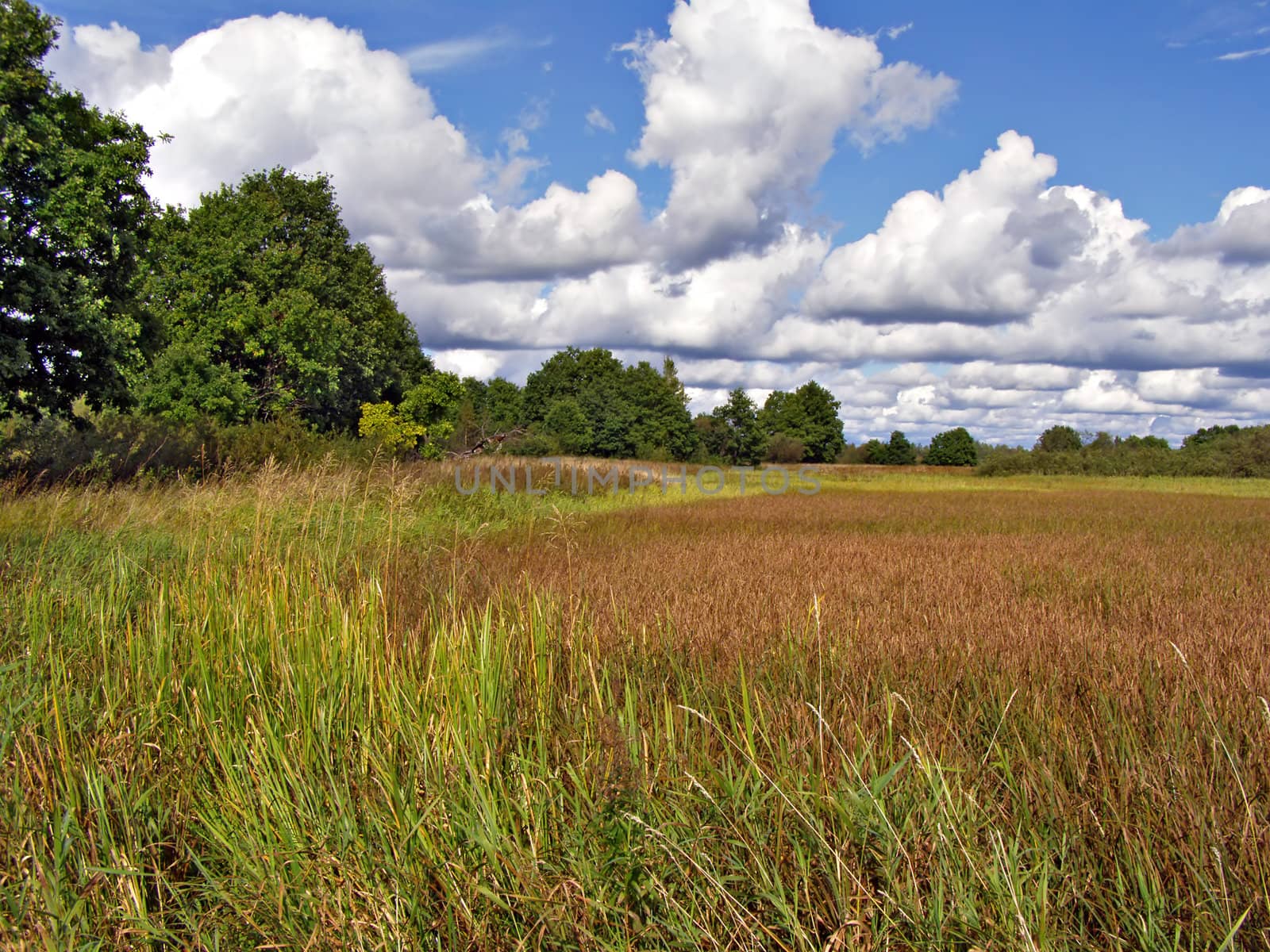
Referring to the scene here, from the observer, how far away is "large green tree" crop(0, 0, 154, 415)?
12891 millimetres

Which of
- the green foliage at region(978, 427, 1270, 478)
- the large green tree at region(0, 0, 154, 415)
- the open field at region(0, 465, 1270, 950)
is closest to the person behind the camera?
the open field at region(0, 465, 1270, 950)

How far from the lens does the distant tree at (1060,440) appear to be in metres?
68.2

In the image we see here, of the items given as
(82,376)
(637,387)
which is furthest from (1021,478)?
(82,376)

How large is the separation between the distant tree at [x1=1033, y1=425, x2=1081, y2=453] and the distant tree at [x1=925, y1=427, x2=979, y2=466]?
27970mm

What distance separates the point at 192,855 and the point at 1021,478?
178ft

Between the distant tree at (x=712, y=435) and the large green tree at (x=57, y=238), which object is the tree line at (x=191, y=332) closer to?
the large green tree at (x=57, y=238)

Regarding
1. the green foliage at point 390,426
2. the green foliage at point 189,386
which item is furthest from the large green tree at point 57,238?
the green foliage at point 390,426

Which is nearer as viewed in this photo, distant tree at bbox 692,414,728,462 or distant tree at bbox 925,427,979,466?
distant tree at bbox 692,414,728,462

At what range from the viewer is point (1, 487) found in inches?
386

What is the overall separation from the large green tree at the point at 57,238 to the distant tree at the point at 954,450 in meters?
96.0

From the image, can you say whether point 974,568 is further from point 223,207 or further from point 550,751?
point 223,207

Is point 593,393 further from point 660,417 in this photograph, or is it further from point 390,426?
point 390,426

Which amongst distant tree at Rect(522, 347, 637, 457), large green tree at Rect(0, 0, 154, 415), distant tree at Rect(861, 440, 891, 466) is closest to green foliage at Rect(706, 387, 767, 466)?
distant tree at Rect(522, 347, 637, 457)

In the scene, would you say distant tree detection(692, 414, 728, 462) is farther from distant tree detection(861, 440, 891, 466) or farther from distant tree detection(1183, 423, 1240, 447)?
distant tree detection(1183, 423, 1240, 447)
